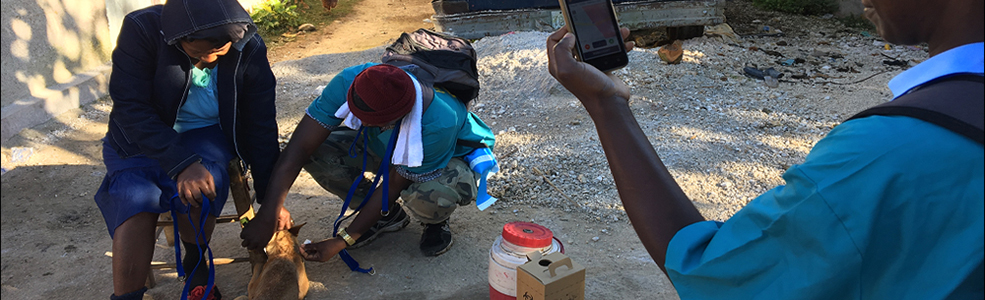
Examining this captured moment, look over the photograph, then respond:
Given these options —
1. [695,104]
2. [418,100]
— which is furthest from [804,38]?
[418,100]

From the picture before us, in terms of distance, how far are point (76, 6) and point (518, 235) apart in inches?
213

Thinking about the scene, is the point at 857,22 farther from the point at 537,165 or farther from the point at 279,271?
the point at 279,271

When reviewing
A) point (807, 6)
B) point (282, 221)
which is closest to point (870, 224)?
point (282, 221)

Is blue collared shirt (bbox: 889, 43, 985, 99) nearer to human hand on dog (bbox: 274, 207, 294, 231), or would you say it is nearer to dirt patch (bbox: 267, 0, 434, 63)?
human hand on dog (bbox: 274, 207, 294, 231)

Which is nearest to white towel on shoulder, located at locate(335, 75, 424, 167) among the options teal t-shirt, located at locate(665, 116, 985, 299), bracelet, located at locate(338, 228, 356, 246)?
bracelet, located at locate(338, 228, 356, 246)

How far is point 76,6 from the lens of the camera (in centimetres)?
575

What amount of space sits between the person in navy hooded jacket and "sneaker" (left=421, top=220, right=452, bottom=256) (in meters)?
1.04

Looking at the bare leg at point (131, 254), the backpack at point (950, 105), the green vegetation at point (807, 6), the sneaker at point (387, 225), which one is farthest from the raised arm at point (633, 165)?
the green vegetation at point (807, 6)

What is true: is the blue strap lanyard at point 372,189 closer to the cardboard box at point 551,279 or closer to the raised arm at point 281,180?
the raised arm at point 281,180

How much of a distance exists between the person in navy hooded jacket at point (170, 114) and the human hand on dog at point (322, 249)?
438 mm

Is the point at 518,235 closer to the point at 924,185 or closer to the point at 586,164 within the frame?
the point at 924,185

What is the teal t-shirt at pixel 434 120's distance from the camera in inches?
114

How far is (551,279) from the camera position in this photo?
1992 millimetres

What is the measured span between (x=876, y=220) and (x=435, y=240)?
2593 mm
